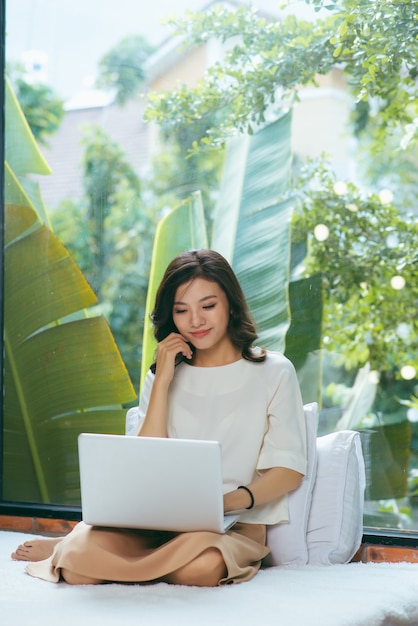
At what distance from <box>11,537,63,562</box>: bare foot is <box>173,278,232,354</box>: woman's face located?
2.33 ft

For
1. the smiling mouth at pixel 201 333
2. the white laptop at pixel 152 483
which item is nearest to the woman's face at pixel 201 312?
the smiling mouth at pixel 201 333

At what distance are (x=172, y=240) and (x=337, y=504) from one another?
1.18 m

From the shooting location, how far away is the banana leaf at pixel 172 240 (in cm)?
336

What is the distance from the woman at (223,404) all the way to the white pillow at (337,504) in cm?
12

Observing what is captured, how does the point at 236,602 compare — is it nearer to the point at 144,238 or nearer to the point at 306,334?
the point at 306,334

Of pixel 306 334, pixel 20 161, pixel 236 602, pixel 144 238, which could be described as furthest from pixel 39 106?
pixel 236 602

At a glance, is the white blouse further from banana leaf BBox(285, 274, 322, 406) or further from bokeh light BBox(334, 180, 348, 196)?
bokeh light BBox(334, 180, 348, 196)

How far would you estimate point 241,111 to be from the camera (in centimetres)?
327

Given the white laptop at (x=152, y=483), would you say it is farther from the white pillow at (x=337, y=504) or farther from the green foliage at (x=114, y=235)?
the green foliage at (x=114, y=235)

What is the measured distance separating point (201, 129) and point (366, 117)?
612mm

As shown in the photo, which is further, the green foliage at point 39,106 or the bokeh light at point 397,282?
the green foliage at point 39,106

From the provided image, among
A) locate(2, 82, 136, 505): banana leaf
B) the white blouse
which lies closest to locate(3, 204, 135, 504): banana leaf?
locate(2, 82, 136, 505): banana leaf

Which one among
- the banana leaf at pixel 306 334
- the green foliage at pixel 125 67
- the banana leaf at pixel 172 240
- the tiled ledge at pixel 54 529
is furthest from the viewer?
the green foliage at pixel 125 67

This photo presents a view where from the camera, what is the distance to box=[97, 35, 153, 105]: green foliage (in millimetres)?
3486
